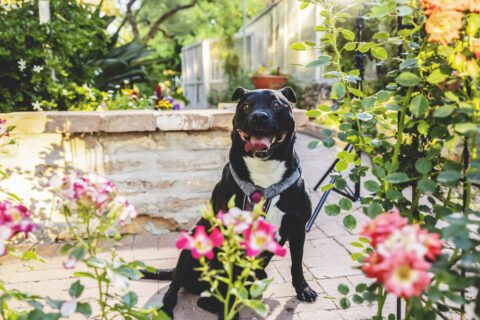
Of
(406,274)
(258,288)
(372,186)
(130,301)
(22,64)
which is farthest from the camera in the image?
(22,64)

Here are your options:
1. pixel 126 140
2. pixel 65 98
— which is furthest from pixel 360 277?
pixel 65 98

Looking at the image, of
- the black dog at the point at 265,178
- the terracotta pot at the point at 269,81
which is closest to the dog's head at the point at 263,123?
the black dog at the point at 265,178

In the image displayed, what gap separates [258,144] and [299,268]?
785 millimetres

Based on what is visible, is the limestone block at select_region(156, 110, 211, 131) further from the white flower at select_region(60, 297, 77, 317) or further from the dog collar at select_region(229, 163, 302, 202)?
the white flower at select_region(60, 297, 77, 317)

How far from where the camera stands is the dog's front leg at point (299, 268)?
6.88 ft

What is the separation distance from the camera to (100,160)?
2939mm

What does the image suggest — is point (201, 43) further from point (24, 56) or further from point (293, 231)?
point (293, 231)

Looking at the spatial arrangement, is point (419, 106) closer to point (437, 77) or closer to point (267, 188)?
point (437, 77)

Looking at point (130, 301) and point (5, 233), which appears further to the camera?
point (130, 301)

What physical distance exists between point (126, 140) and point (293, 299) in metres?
1.72

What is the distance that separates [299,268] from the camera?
7.11 feet

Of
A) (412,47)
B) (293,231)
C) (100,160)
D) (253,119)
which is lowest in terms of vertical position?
(293,231)

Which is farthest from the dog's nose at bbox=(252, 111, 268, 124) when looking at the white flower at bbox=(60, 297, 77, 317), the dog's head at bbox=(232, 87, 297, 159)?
the white flower at bbox=(60, 297, 77, 317)

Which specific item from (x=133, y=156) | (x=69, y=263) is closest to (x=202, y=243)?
(x=69, y=263)
